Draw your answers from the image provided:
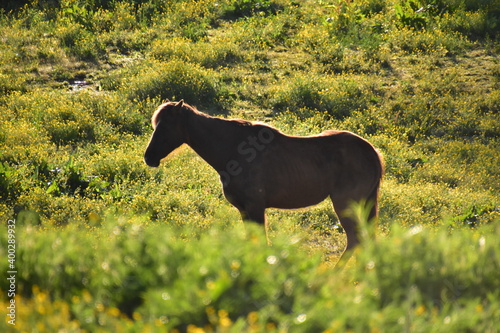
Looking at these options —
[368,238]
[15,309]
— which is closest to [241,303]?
[368,238]

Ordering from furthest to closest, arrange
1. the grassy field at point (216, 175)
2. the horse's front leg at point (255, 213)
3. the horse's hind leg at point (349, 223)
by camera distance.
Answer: the horse's hind leg at point (349, 223) < the horse's front leg at point (255, 213) < the grassy field at point (216, 175)

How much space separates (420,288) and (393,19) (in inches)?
695

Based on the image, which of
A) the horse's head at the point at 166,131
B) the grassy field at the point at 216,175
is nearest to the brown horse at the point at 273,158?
the horse's head at the point at 166,131

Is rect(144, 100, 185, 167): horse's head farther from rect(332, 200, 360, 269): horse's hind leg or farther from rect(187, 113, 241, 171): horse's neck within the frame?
rect(332, 200, 360, 269): horse's hind leg

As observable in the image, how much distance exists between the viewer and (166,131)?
7992 millimetres

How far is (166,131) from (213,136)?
0.61 m

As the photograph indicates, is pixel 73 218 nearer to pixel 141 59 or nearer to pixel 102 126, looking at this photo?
pixel 102 126

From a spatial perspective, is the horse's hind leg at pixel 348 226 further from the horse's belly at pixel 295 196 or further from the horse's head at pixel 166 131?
the horse's head at pixel 166 131

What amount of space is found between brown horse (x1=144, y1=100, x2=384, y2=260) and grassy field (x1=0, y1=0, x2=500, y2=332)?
0.70 meters

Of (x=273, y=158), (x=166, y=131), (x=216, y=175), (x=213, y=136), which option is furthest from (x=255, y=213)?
(x=216, y=175)

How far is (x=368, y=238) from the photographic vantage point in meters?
5.15

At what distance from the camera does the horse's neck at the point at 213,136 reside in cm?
801

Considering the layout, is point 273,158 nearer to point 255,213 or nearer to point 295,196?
point 295,196

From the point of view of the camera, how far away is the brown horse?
7930 millimetres
